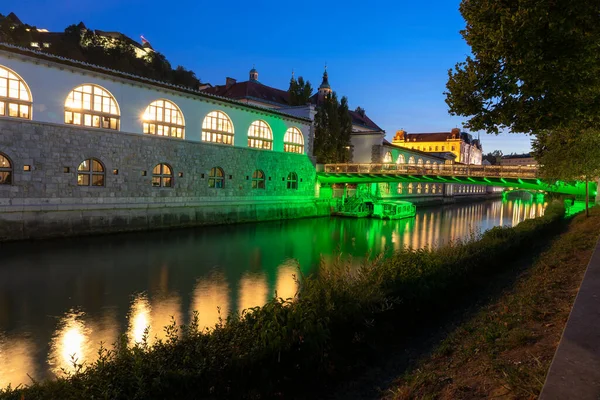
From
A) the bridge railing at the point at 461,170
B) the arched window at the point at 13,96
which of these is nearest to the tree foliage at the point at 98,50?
the bridge railing at the point at 461,170

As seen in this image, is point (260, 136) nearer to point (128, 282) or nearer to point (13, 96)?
point (13, 96)

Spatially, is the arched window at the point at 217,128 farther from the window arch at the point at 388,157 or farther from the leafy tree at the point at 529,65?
the window arch at the point at 388,157

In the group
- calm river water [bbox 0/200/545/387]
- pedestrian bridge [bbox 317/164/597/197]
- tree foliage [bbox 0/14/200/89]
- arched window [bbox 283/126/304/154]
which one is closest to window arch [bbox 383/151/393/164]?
pedestrian bridge [bbox 317/164/597/197]

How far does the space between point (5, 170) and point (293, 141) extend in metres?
26.9

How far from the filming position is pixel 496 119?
12938 mm

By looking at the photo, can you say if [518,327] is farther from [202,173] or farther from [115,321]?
[202,173]

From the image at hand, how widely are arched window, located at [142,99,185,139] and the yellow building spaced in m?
108

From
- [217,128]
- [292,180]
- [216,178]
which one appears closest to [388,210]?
[292,180]

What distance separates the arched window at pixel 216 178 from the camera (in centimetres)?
3541

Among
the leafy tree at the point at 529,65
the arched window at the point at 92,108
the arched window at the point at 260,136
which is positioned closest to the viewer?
the leafy tree at the point at 529,65

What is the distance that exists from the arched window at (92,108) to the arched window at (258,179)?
13.8m

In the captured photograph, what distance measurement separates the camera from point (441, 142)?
13675 centimetres

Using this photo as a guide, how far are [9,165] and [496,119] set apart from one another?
969 inches

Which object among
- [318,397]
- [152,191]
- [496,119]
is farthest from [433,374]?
[152,191]
